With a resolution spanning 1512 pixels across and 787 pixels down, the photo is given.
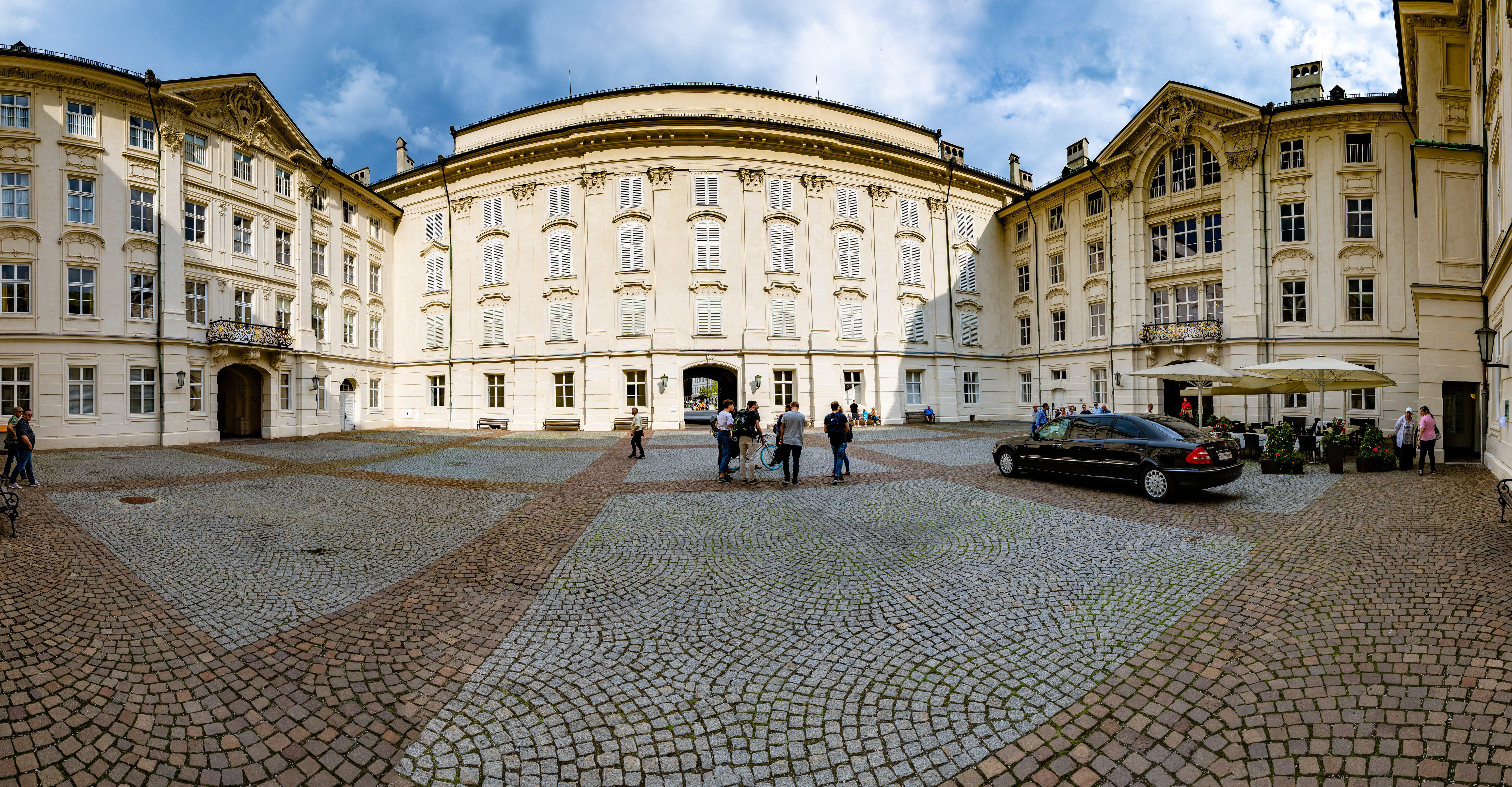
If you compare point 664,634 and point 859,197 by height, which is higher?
point 859,197

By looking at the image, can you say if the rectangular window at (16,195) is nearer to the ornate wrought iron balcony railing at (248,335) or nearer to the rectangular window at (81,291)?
the rectangular window at (81,291)

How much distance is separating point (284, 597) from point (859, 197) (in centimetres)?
3114

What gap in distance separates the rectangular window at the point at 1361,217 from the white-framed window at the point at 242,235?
4572 centimetres

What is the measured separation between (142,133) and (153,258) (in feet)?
15.7

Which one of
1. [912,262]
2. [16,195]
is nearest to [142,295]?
[16,195]

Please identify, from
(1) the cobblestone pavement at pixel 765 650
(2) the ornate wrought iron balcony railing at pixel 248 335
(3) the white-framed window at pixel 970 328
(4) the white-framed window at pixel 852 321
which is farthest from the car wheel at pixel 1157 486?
(2) the ornate wrought iron balcony railing at pixel 248 335

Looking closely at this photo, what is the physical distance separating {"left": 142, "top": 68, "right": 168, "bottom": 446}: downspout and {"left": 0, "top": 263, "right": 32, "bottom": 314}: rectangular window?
3.13 m

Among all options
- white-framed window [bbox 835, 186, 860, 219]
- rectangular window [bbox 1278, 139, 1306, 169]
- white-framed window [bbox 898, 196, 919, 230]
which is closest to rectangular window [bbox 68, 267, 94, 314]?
white-framed window [bbox 835, 186, 860, 219]

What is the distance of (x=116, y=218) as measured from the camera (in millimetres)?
21391

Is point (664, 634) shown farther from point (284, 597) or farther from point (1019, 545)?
point (1019, 545)

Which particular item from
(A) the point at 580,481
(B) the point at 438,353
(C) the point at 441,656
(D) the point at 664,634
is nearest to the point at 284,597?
(C) the point at 441,656

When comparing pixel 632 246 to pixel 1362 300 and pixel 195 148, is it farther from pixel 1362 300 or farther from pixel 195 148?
pixel 1362 300

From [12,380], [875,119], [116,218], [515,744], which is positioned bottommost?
[515,744]

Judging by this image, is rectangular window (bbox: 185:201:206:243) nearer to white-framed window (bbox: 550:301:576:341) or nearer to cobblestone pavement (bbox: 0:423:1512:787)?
white-framed window (bbox: 550:301:576:341)
